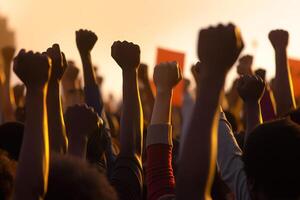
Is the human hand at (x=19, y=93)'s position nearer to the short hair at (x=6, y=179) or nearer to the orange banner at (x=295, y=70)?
the orange banner at (x=295, y=70)

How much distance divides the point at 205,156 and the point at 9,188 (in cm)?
75

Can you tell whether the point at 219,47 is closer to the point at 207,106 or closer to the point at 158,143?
the point at 207,106

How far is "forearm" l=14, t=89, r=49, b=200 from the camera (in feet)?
8.19

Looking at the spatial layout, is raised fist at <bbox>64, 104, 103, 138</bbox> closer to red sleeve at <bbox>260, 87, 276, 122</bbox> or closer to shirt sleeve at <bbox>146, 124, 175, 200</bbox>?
shirt sleeve at <bbox>146, 124, 175, 200</bbox>

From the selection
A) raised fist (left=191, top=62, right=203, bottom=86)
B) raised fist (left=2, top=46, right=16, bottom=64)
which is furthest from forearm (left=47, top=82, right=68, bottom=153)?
raised fist (left=2, top=46, right=16, bottom=64)

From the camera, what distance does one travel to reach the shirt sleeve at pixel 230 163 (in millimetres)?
3217

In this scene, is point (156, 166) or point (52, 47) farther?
point (52, 47)

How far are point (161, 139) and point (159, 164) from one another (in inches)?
5.2

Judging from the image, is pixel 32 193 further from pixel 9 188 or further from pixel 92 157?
pixel 92 157

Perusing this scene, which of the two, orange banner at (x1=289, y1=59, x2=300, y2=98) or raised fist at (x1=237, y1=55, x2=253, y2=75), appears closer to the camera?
raised fist at (x1=237, y1=55, x2=253, y2=75)

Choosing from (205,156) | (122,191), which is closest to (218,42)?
(205,156)

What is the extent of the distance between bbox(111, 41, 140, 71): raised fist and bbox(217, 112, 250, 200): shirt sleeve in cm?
68

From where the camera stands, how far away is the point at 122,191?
11.3 ft

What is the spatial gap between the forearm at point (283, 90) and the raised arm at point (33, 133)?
263cm
